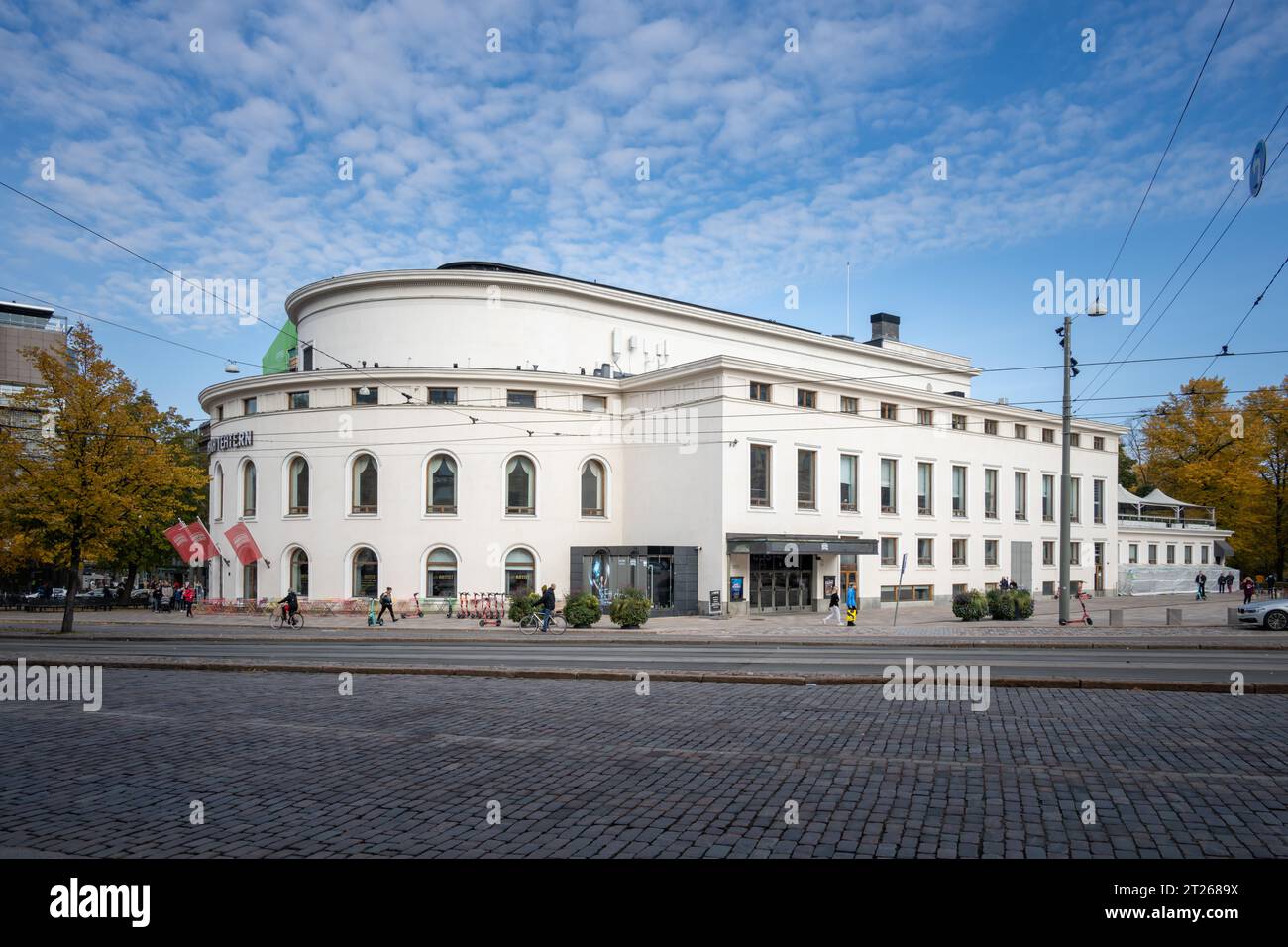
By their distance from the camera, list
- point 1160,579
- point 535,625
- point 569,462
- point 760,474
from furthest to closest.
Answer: point 1160,579 → point 569,462 → point 760,474 → point 535,625

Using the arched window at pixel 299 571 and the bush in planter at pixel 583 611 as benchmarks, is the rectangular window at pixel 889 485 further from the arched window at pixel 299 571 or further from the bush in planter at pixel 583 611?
the arched window at pixel 299 571

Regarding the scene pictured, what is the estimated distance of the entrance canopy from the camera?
4041cm

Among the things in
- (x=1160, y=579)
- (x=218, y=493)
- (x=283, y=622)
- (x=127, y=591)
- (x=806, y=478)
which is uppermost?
(x=806, y=478)

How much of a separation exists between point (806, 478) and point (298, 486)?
1024 inches

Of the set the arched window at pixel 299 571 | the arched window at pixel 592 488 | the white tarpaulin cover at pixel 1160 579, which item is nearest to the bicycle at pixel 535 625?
the arched window at pixel 592 488

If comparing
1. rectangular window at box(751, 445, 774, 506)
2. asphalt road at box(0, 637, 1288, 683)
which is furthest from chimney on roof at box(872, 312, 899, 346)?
asphalt road at box(0, 637, 1288, 683)

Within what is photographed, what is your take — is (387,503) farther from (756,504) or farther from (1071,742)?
(1071,742)

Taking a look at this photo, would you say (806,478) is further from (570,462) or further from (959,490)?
(959,490)

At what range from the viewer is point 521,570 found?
4516cm

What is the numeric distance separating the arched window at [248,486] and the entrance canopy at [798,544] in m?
A: 26.4

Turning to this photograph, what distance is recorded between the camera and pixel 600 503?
47.2 metres

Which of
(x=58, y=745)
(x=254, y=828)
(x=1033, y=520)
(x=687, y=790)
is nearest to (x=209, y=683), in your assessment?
(x=58, y=745)

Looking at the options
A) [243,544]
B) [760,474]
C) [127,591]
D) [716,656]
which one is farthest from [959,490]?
[127,591]

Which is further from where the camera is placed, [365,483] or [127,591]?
[127,591]
